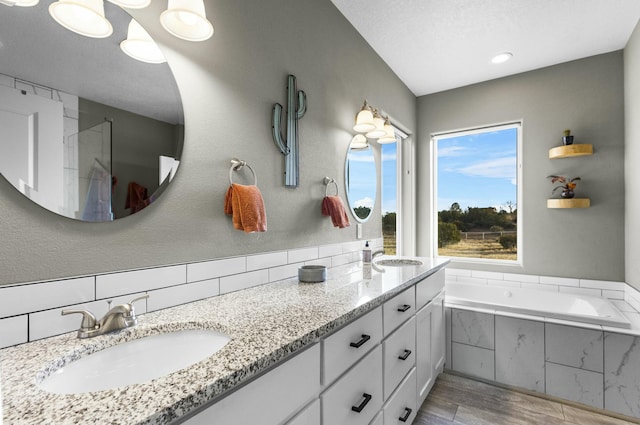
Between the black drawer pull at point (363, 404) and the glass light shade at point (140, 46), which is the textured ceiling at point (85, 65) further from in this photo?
the black drawer pull at point (363, 404)

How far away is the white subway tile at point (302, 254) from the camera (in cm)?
174

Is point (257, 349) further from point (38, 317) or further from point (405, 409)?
point (405, 409)

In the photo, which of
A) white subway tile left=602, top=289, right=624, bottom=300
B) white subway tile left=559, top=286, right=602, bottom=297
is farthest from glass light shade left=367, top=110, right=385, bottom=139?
white subway tile left=602, top=289, right=624, bottom=300

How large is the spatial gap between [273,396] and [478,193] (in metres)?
3.24

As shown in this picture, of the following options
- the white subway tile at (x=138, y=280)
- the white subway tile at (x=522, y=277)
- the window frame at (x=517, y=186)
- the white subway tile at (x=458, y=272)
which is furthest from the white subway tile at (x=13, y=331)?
the white subway tile at (x=522, y=277)

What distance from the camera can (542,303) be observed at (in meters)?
2.88

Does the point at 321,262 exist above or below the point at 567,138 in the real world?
below

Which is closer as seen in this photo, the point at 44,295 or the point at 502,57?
the point at 44,295

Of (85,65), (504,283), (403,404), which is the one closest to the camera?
(85,65)

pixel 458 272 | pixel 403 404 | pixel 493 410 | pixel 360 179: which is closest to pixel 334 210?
pixel 360 179

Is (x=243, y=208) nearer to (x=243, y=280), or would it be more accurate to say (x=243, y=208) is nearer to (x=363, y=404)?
(x=243, y=280)

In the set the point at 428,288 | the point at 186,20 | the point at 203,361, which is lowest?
the point at 428,288

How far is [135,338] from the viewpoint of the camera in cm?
88

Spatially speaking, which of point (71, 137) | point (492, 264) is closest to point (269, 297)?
point (71, 137)
